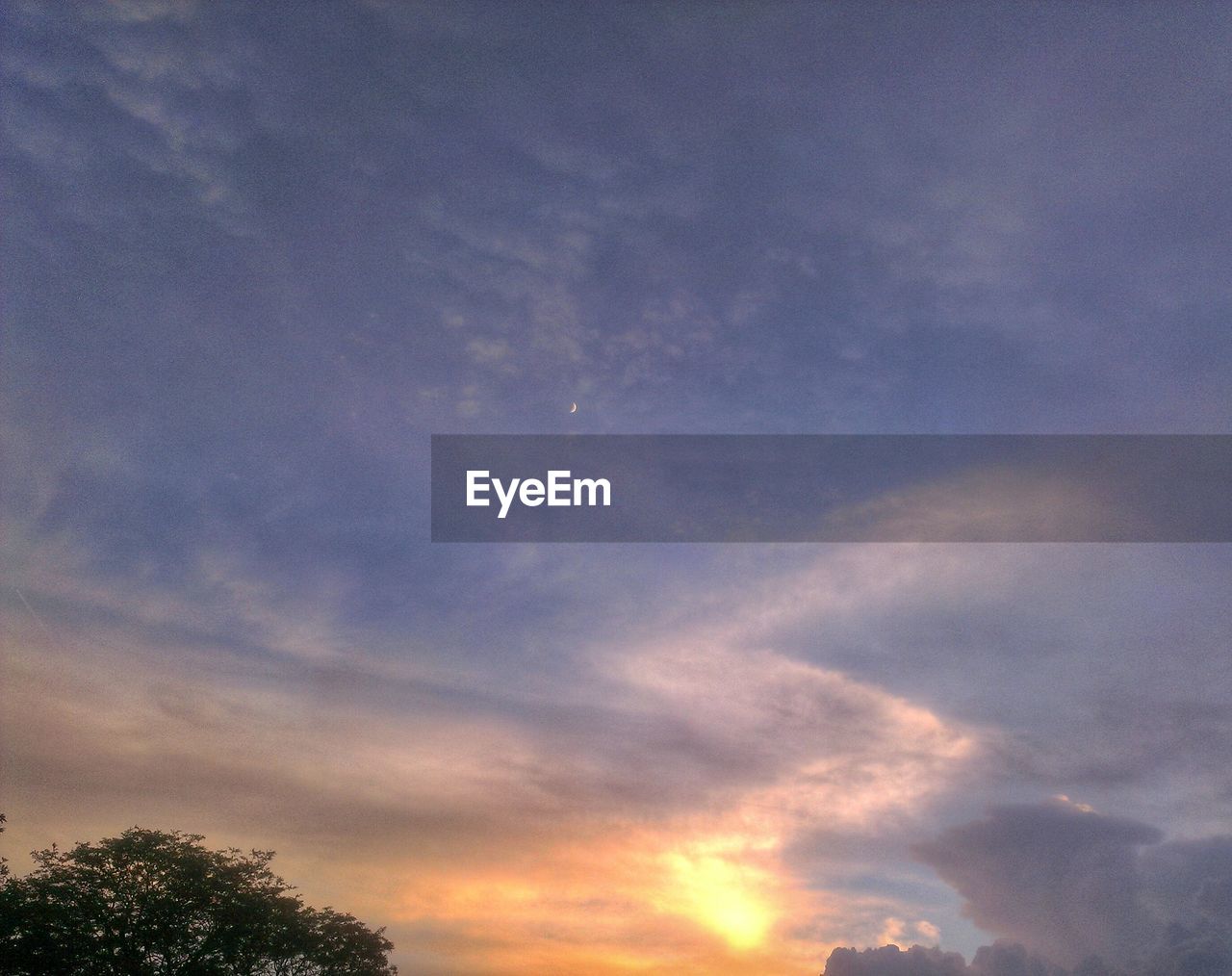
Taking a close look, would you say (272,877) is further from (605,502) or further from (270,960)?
(605,502)

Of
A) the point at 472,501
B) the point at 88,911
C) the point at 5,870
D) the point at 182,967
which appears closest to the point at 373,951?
the point at 182,967

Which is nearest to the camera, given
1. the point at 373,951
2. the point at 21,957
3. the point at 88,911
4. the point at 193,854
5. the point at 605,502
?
the point at 605,502

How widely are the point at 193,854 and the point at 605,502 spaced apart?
40.5 metres

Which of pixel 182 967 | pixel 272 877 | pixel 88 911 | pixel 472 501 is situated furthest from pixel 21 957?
pixel 472 501

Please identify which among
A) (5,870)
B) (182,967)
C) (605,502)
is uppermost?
(605,502)

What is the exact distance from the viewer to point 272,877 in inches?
2327

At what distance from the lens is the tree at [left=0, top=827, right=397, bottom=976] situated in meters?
48.6

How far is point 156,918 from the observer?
5284 cm

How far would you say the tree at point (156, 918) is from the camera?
160ft

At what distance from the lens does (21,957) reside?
156 ft

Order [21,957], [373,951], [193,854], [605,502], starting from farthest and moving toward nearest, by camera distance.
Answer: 1. [373,951]
2. [193,854]
3. [21,957]
4. [605,502]

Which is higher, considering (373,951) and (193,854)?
(193,854)

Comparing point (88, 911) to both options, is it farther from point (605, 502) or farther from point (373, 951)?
point (605, 502)

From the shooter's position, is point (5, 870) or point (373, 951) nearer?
point (5, 870)
